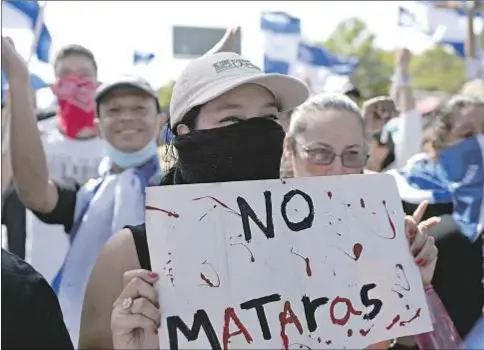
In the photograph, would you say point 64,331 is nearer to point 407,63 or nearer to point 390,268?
point 390,268

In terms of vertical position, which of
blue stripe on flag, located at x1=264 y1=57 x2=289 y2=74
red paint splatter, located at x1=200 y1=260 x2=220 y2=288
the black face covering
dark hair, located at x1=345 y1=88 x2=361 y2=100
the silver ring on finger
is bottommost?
the silver ring on finger

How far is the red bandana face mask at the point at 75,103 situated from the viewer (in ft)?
14.4

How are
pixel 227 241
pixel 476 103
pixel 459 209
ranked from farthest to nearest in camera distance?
1. pixel 476 103
2. pixel 459 209
3. pixel 227 241

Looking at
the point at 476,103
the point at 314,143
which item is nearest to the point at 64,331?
the point at 314,143

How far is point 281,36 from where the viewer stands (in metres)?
9.05

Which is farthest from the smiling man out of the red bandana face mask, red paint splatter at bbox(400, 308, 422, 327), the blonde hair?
red paint splatter at bbox(400, 308, 422, 327)

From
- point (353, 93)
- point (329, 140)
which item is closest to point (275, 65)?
point (353, 93)

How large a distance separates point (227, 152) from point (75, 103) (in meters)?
2.91

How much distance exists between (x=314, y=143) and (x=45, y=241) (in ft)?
6.14

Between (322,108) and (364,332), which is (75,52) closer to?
(322,108)

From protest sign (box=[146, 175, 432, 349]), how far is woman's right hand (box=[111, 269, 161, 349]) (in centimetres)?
2

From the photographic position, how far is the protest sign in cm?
146

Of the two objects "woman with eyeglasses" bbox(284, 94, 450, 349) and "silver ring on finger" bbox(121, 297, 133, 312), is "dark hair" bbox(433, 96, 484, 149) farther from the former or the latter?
"silver ring on finger" bbox(121, 297, 133, 312)

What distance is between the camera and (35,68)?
580cm
